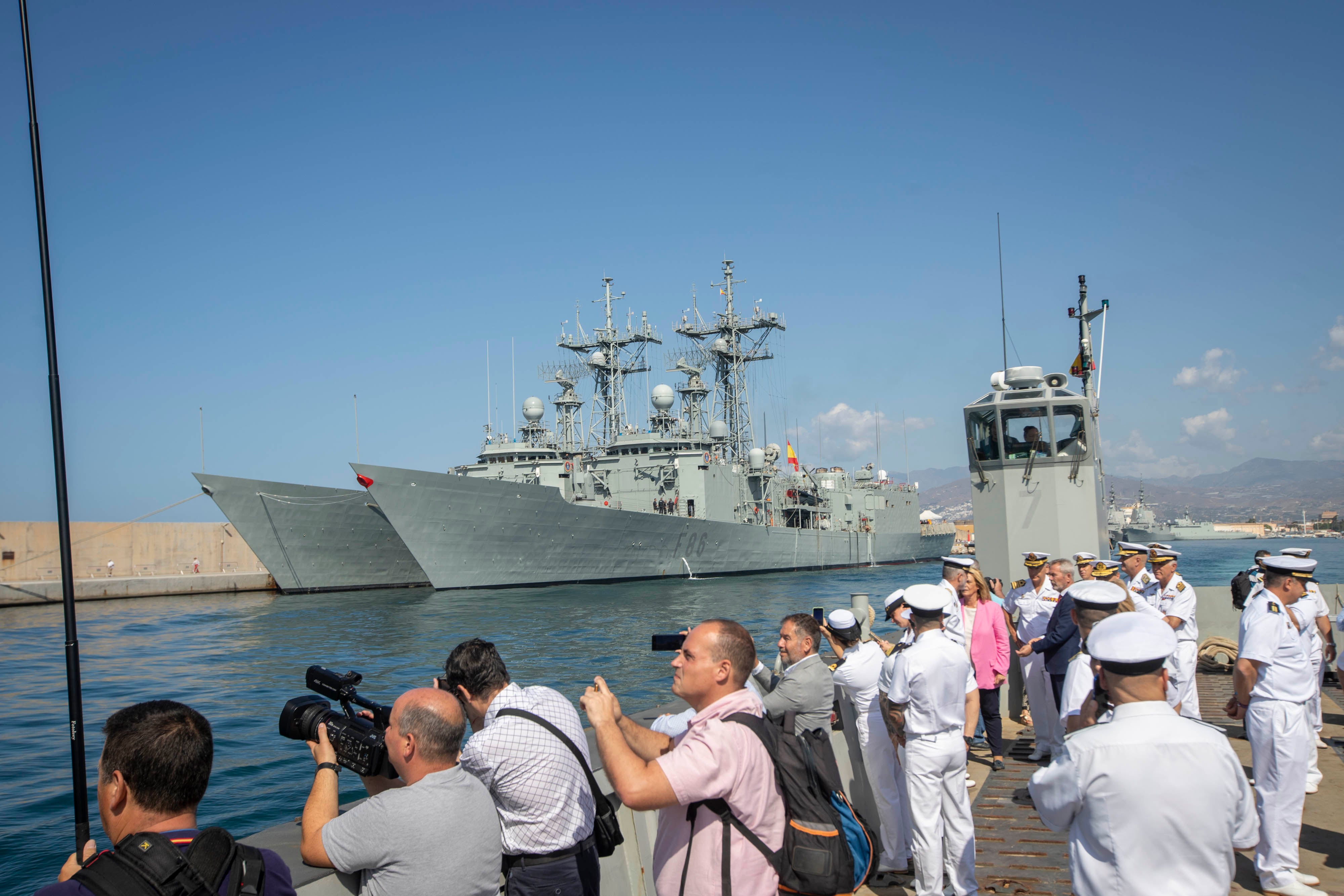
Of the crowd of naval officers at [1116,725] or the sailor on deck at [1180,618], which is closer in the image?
the crowd of naval officers at [1116,725]

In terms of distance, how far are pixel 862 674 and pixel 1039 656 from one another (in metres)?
2.00

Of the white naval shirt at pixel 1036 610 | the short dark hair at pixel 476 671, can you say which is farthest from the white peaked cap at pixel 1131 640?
the white naval shirt at pixel 1036 610

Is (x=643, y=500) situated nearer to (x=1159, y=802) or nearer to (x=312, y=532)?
(x=312, y=532)

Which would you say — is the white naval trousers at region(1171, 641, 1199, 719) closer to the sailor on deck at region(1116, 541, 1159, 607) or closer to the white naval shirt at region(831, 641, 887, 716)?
the sailor on deck at region(1116, 541, 1159, 607)

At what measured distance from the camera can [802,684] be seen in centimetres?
348

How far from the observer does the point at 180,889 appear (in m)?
1.46

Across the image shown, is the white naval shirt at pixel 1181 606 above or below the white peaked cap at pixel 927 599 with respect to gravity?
below

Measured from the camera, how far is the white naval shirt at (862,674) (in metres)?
4.07

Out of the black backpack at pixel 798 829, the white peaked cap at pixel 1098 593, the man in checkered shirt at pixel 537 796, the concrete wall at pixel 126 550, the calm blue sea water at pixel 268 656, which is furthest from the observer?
the concrete wall at pixel 126 550

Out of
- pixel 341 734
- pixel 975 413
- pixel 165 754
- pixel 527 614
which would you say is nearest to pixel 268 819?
pixel 341 734

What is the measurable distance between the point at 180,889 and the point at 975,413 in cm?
1005

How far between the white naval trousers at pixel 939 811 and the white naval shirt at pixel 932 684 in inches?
2.7

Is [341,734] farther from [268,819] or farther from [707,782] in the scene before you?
[268,819]

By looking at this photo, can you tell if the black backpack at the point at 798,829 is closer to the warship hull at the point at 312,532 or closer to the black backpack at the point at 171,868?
the black backpack at the point at 171,868
